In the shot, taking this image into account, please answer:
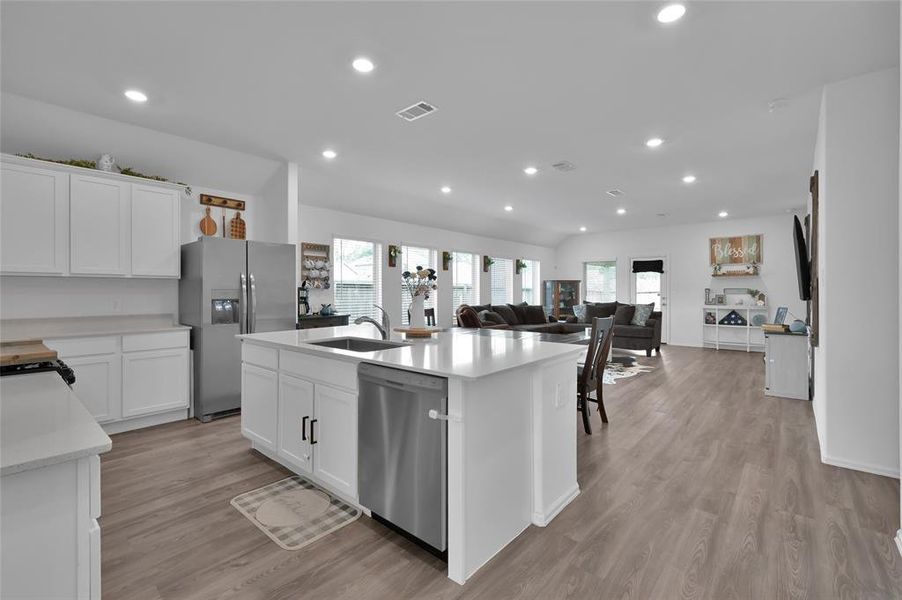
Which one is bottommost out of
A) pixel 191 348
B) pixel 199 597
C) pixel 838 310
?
pixel 199 597

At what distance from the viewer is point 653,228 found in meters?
9.78

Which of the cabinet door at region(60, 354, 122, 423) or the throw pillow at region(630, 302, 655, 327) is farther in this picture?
the throw pillow at region(630, 302, 655, 327)

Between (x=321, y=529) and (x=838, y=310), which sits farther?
(x=838, y=310)

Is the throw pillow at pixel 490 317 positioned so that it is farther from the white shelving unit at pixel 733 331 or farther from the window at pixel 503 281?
the white shelving unit at pixel 733 331

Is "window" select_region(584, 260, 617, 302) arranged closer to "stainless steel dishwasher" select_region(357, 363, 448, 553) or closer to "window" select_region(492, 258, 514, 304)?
"window" select_region(492, 258, 514, 304)

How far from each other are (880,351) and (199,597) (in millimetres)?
4190

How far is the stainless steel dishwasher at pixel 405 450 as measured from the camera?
1869 mm

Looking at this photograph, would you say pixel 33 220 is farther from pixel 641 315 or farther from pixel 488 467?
pixel 641 315

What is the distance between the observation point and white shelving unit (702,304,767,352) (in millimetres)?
8430

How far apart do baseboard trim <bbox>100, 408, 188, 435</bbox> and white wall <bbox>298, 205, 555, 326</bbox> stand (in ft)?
8.19

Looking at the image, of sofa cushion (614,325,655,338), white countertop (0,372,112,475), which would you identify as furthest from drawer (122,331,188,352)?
sofa cushion (614,325,655,338)

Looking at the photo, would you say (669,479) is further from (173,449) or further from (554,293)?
(554,293)

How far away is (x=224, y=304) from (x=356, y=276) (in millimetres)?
2918

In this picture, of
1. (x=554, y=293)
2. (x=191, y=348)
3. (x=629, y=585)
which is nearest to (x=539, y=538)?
(x=629, y=585)
